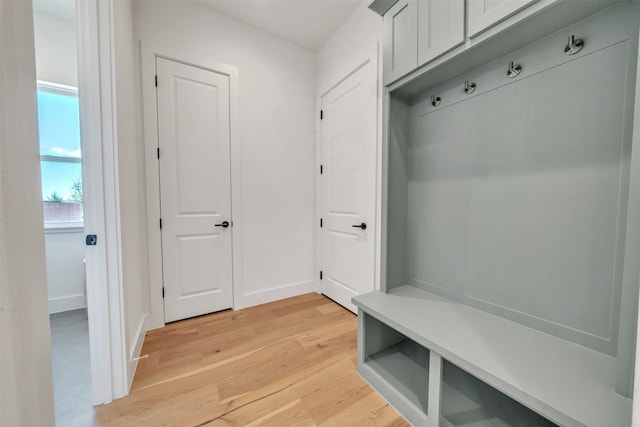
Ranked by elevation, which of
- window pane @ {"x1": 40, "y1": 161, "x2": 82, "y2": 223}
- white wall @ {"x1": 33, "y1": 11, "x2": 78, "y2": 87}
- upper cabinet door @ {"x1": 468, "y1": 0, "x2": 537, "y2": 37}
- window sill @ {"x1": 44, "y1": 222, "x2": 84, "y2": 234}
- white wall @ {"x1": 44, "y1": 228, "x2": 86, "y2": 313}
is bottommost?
white wall @ {"x1": 44, "y1": 228, "x2": 86, "y2": 313}

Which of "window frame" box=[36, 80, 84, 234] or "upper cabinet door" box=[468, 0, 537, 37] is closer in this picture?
"upper cabinet door" box=[468, 0, 537, 37]

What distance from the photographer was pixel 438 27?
1.22 m

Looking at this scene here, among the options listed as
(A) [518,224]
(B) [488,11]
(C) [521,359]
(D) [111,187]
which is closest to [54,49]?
(D) [111,187]

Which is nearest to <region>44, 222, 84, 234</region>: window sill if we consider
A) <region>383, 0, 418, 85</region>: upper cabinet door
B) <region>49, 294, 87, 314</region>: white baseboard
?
<region>49, 294, 87, 314</region>: white baseboard

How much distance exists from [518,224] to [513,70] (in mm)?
777

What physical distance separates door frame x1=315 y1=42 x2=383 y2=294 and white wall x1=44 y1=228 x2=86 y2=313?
2.47 meters

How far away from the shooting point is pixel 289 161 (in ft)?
8.70

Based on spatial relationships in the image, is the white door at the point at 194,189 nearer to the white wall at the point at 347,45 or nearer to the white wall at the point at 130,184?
the white wall at the point at 130,184

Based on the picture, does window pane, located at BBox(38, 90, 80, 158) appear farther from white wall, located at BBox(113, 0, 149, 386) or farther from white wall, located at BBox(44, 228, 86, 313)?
white wall, located at BBox(113, 0, 149, 386)

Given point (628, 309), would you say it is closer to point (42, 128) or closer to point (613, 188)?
point (613, 188)

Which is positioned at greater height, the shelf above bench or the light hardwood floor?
the shelf above bench

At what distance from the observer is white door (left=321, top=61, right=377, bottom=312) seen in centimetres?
209

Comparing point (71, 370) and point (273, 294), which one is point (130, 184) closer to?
point (71, 370)

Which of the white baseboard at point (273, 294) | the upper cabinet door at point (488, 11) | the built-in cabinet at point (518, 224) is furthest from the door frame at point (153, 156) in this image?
the upper cabinet door at point (488, 11)
